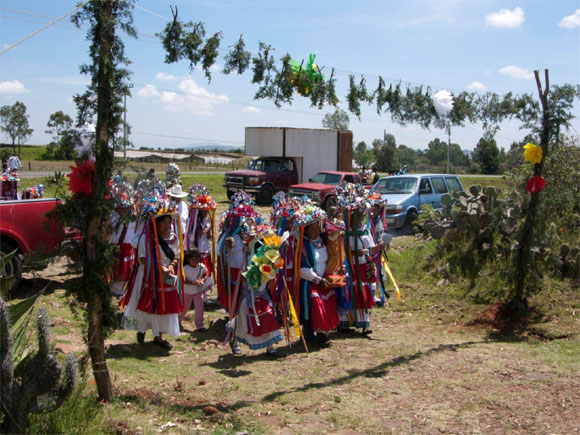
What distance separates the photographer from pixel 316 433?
4.89 metres

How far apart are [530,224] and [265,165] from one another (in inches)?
733

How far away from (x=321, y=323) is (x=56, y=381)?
4.08 metres

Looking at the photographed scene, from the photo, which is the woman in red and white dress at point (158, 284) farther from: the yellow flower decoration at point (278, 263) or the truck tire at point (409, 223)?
the truck tire at point (409, 223)

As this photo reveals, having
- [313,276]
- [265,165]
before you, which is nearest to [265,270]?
[313,276]

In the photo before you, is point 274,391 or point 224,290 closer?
point 274,391

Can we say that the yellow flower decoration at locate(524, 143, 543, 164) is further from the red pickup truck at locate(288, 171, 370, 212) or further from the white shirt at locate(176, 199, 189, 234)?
the red pickup truck at locate(288, 171, 370, 212)

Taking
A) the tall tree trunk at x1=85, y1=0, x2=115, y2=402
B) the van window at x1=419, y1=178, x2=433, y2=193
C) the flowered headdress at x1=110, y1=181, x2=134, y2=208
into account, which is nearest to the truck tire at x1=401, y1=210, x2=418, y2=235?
the van window at x1=419, y1=178, x2=433, y2=193

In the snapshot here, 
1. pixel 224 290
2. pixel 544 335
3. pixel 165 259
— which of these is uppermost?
pixel 165 259

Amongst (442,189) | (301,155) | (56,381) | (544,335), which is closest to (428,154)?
(301,155)

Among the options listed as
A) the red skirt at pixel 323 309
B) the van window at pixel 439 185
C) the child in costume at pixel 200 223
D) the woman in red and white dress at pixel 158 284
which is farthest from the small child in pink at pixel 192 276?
the van window at pixel 439 185

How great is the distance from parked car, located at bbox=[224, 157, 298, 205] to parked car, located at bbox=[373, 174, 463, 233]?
779 cm

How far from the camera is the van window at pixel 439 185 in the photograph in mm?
17797

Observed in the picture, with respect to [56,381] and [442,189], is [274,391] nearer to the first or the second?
[56,381]

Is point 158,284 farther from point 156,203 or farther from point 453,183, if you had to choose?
point 453,183
